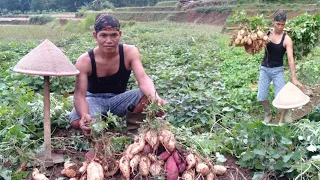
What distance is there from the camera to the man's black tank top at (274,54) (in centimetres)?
493

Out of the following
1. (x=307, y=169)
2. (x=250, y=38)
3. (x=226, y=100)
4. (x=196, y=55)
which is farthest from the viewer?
(x=196, y=55)

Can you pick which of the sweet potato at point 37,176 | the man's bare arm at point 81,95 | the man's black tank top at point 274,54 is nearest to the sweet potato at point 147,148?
the sweet potato at point 37,176

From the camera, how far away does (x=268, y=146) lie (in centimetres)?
300

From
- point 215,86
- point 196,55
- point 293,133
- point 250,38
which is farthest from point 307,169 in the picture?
point 196,55

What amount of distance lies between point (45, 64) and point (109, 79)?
116 centimetres

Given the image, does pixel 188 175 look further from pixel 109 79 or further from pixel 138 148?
pixel 109 79

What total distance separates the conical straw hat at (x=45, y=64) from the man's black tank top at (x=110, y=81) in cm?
79

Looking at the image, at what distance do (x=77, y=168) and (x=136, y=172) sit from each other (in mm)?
471

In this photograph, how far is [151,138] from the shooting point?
2838mm

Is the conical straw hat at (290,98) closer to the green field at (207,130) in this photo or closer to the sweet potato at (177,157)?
the green field at (207,130)

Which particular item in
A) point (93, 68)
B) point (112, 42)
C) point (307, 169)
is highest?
point (112, 42)

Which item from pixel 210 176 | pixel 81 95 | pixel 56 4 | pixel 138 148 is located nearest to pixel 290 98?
pixel 210 176

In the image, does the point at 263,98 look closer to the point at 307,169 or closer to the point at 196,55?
the point at 307,169

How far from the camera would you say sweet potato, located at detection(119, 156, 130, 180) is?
275 centimetres
